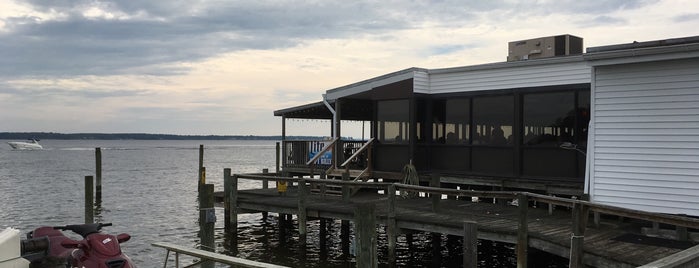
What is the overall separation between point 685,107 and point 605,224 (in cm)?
272

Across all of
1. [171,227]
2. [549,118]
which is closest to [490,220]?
[549,118]

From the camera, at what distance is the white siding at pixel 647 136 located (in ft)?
36.9

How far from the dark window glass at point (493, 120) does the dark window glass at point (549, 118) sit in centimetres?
49

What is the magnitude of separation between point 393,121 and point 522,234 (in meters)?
8.54

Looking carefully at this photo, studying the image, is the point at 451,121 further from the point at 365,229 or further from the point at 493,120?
the point at 365,229

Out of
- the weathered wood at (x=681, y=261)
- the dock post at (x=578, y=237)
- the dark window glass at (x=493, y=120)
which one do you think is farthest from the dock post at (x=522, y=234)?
the dark window glass at (x=493, y=120)

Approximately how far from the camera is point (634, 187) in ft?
38.9

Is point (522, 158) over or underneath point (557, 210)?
over

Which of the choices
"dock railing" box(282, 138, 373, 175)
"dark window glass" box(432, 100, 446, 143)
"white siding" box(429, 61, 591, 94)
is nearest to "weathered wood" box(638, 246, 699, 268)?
"white siding" box(429, 61, 591, 94)

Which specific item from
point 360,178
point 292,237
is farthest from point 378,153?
point 292,237

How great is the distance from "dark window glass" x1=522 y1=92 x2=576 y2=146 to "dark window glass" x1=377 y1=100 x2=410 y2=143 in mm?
3755

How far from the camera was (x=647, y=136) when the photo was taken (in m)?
11.7

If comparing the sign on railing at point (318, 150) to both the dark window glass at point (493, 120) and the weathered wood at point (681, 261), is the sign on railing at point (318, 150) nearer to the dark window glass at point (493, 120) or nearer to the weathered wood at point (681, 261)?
the dark window glass at point (493, 120)

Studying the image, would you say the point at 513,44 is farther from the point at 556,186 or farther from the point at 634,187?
the point at 634,187
